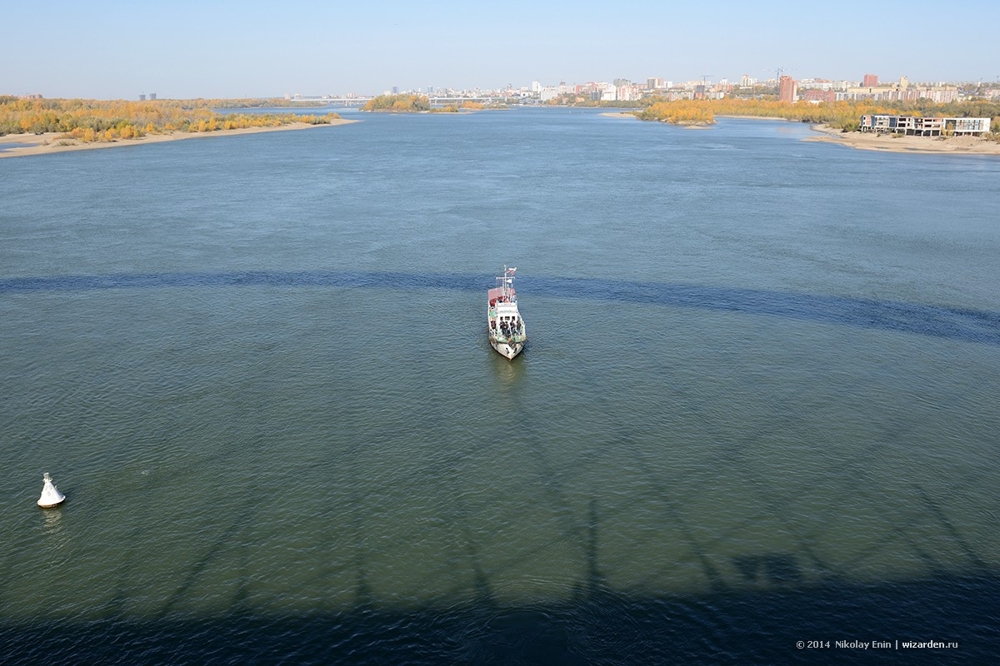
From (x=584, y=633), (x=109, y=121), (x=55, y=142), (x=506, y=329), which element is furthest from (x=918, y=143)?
(x=109, y=121)

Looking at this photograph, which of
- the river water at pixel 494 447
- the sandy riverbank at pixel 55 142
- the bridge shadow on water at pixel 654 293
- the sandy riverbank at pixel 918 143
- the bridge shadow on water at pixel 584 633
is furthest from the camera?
the sandy riverbank at pixel 918 143

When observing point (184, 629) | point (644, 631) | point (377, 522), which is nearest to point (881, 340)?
point (644, 631)

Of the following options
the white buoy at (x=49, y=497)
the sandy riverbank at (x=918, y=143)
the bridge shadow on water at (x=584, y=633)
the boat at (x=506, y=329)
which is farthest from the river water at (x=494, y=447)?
the sandy riverbank at (x=918, y=143)

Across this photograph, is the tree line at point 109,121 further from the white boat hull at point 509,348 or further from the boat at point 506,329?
the white boat hull at point 509,348

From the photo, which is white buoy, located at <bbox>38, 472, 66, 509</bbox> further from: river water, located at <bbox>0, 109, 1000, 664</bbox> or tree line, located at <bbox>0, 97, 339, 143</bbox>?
tree line, located at <bbox>0, 97, 339, 143</bbox>

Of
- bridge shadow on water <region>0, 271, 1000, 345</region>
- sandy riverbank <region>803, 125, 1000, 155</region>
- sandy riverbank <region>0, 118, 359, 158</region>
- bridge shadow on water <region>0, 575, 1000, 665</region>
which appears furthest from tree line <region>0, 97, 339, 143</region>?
bridge shadow on water <region>0, 575, 1000, 665</region>
